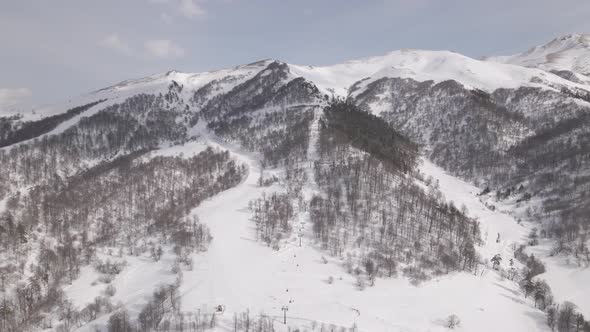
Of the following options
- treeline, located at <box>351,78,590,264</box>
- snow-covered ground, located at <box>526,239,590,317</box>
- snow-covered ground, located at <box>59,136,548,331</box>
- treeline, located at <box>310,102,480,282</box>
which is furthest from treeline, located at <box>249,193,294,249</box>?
treeline, located at <box>351,78,590,264</box>

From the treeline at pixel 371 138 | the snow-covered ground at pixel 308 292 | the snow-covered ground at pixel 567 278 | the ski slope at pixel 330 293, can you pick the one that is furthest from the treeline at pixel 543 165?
the ski slope at pixel 330 293

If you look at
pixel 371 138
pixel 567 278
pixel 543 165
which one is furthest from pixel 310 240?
pixel 543 165

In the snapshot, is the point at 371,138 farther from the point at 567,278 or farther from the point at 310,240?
the point at 567,278

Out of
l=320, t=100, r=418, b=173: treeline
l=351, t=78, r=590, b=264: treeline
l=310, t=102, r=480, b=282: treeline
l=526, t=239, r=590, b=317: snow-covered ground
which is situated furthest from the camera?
l=320, t=100, r=418, b=173: treeline

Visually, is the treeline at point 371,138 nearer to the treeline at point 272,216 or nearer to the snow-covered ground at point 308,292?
the treeline at point 272,216

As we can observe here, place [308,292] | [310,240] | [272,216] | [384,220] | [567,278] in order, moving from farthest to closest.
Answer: [272,216]
[384,220]
[310,240]
[567,278]
[308,292]

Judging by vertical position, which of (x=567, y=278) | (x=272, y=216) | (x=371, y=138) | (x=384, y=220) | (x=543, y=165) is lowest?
(x=567, y=278)

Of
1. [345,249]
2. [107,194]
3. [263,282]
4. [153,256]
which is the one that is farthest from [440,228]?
[107,194]

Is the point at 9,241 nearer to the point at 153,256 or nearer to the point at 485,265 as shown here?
the point at 153,256

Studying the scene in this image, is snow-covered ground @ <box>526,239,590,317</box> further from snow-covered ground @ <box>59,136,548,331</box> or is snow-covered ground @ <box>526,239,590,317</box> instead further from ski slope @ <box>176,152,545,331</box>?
snow-covered ground @ <box>59,136,548,331</box>

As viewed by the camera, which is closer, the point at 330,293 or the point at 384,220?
the point at 330,293
